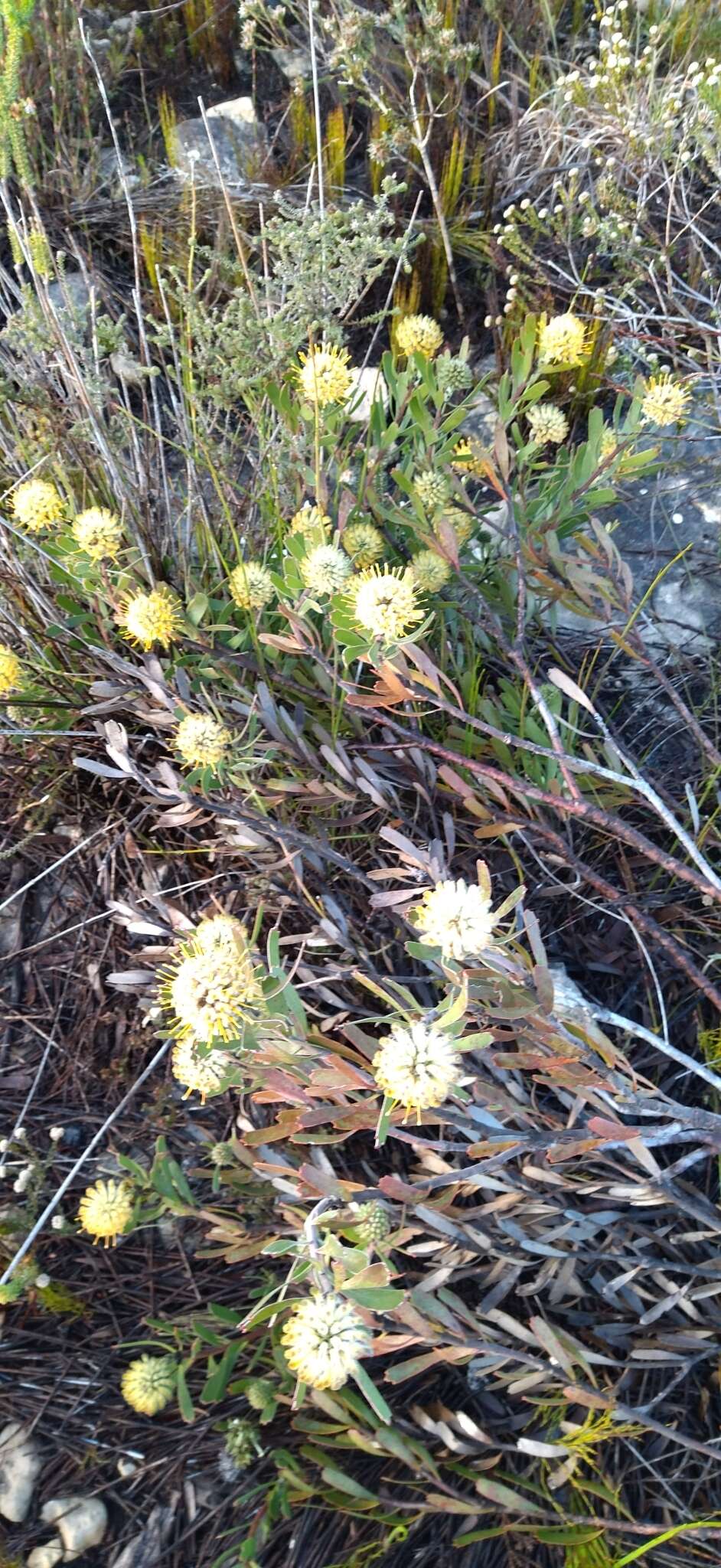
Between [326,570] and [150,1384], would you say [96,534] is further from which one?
[150,1384]

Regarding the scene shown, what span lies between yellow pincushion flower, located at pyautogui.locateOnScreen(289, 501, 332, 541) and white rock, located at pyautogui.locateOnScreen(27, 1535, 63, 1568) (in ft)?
4.71

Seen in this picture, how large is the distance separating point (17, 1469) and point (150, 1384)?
25 cm

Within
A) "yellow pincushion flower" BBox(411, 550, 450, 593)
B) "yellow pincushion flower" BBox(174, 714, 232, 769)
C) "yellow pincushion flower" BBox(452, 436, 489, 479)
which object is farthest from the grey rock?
"yellow pincushion flower" BBox(174, 714, 232, 769)

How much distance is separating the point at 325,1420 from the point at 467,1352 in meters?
0.32

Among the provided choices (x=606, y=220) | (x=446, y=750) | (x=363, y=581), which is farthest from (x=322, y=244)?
(x=606, y=220)

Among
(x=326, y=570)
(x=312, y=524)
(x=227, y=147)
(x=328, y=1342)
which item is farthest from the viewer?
(x=227, y=147)

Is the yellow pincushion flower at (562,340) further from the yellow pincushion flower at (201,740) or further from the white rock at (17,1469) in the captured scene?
the white rock at (17,1469)

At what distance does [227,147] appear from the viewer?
→ 9.50 ft

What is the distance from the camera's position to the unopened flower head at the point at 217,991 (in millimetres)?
1066

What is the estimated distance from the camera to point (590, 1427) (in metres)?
1.26

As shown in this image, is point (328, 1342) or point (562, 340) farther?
point (562, 340)

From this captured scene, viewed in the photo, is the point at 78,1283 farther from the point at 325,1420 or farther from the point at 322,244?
the point at 322,244

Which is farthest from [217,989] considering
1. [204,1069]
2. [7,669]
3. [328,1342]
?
[7,669]

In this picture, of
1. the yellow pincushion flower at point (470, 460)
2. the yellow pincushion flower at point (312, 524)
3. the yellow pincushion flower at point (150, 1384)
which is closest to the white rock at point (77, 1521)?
the yellow pincushion flower at point (150, 1384)
